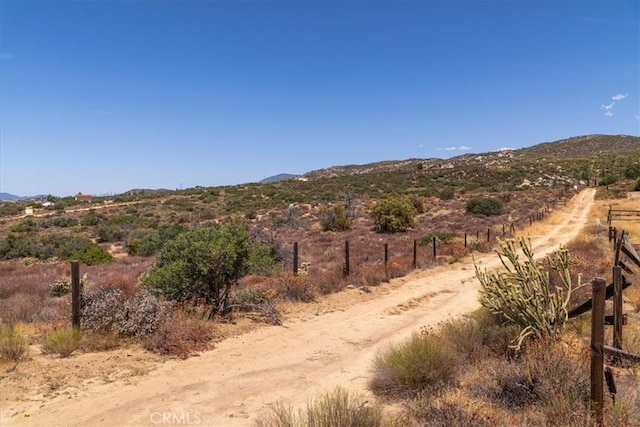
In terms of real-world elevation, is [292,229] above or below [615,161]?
below

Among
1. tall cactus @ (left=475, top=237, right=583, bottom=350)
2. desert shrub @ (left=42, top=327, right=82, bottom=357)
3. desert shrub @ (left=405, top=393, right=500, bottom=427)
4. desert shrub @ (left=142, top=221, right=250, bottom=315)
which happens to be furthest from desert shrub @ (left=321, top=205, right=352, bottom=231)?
desert shrub @ (left=405, top=393, right=500, bottom=427)

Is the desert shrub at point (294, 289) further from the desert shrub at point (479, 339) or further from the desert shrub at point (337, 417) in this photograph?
the desert shrub at point (337, 417)

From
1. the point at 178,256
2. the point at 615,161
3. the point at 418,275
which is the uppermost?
the point at 615,161

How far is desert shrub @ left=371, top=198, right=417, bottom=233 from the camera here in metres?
32.1

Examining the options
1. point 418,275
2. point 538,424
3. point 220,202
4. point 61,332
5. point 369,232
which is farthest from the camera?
point 220,202

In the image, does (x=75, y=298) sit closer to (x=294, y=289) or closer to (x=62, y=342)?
(x=62, y=342)

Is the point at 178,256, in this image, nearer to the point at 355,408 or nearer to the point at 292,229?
the point at 355,408

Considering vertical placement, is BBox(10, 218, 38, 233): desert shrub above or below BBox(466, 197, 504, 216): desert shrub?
below

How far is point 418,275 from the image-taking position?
55.4 ft

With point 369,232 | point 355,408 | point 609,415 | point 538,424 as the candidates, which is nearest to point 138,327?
point 355,408

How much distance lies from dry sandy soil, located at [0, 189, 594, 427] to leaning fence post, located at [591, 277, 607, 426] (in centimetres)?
311

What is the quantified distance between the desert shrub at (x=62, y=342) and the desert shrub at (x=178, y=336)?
1.16 meters

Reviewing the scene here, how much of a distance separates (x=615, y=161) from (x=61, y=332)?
3891 inches

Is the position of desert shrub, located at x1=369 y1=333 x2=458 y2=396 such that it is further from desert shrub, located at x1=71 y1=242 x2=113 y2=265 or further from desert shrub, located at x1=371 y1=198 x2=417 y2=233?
desert shrub, located at x1=371 y1=198 x2=417 y2=233
